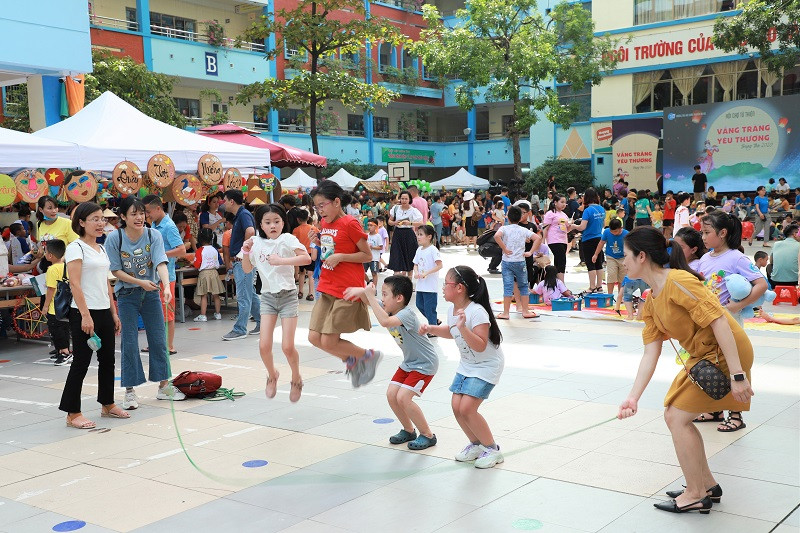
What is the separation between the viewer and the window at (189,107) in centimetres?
3209

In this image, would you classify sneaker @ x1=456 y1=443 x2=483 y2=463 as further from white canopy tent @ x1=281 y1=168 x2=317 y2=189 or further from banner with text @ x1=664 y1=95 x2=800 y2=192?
banner with text @ x1=664 y1=95 x2=800 y2=192

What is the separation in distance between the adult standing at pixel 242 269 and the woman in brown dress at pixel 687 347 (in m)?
6.15

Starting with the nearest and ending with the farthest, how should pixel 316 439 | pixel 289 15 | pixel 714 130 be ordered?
pixel 316 439 < pixel 289 15 < pixel 714 130

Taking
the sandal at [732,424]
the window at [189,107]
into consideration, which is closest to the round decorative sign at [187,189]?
the sandal at [732,424]

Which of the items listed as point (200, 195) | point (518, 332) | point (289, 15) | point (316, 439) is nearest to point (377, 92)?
point (289, 15)

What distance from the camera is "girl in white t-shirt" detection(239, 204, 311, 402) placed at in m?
6.46

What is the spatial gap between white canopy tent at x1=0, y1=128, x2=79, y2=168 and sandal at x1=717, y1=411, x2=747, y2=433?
9.13 m

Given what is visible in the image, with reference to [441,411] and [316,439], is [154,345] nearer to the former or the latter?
[316,439]

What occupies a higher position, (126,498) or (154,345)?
(154,345)

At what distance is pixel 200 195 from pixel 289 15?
29.5 ft

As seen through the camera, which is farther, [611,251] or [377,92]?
[377,92]

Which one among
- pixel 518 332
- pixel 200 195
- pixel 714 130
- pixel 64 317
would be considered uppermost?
pixel 714 130

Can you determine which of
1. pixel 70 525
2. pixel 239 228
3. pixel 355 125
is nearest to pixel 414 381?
pixel 70 525

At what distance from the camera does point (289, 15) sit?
19797mm
